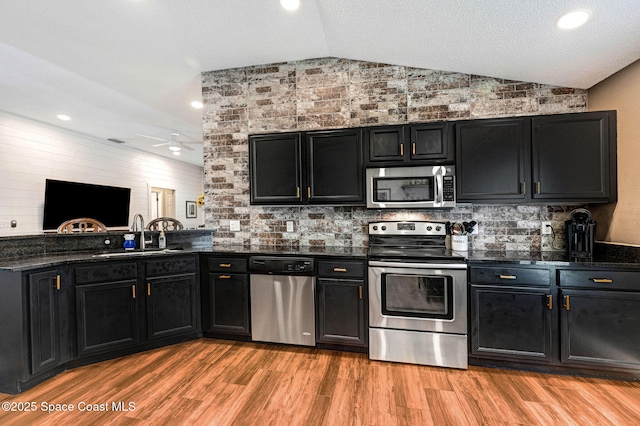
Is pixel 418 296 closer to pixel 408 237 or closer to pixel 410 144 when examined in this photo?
pixel 408 237

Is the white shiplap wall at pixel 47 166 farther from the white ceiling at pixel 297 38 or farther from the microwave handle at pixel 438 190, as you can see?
the microwave handle at pixel 438 190

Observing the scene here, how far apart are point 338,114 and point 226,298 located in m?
2.29

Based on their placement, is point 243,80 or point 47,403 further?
point 243,80

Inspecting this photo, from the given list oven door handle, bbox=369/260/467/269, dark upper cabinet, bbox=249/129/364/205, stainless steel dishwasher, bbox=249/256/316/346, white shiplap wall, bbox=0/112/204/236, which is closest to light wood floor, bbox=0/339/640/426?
stainless steel dishwasher, bbox=249/256/316/346

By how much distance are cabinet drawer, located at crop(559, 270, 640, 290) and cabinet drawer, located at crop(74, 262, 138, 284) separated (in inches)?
144

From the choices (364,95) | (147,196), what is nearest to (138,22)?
(364,95)

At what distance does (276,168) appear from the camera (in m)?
3.08

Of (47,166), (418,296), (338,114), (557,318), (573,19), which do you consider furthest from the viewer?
(47,166)

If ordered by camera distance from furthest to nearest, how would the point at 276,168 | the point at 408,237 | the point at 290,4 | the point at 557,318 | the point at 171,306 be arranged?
the point at 276,168
the point at 408,237
the point at 171,306
the point at 290,4
the point at 557,318

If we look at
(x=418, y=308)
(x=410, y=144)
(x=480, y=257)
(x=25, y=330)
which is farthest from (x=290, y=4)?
(x=25, y=330)

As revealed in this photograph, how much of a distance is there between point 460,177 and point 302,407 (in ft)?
7.55

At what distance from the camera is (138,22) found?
99.6 inches

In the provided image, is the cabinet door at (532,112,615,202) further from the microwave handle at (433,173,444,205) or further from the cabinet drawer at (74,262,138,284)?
the cabinet drawer at (74,262,138,284)

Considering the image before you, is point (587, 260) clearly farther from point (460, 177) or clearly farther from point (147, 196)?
point (147, 196)
